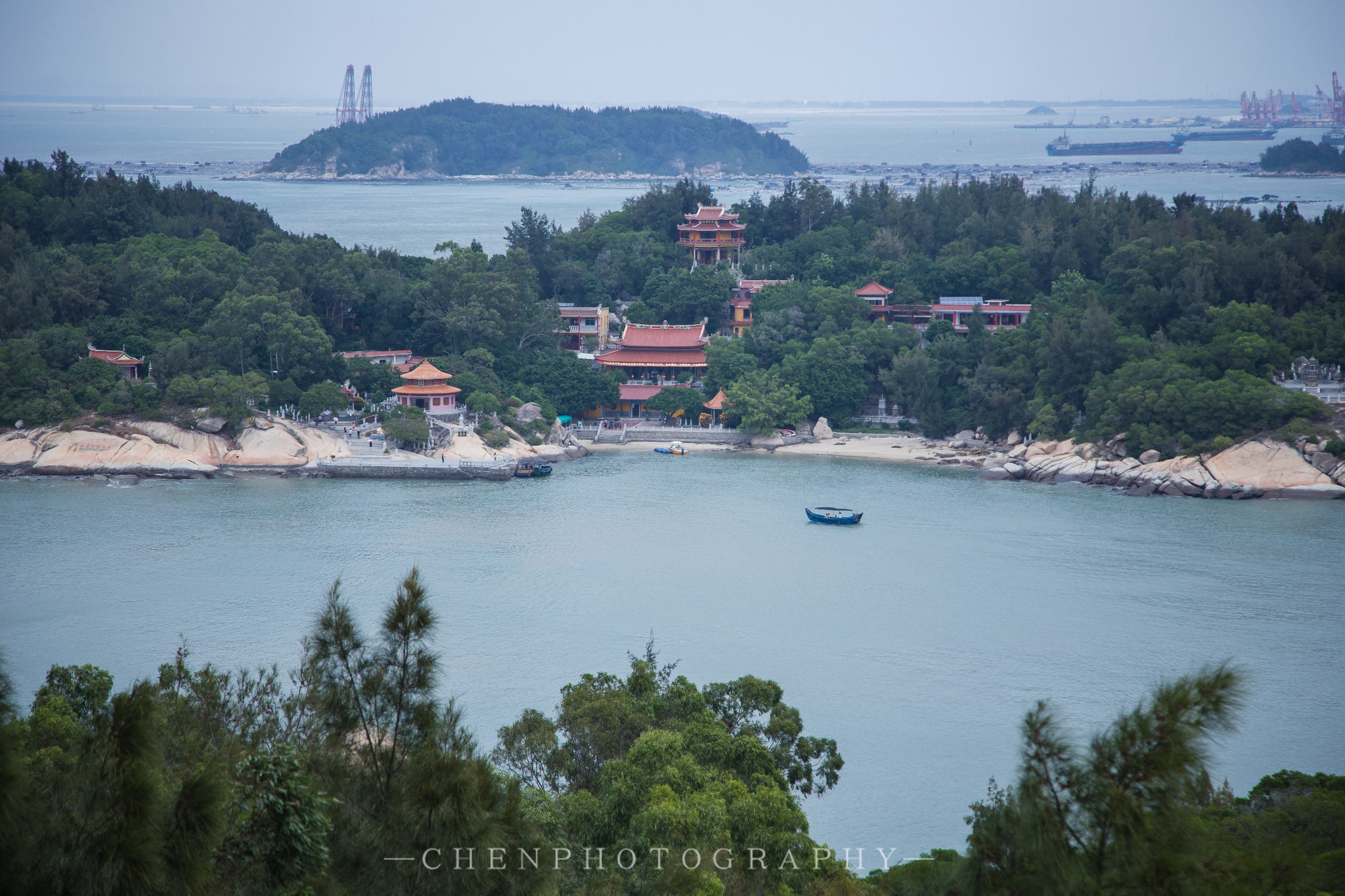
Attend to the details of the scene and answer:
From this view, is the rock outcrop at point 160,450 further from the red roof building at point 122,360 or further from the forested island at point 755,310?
the red roof building at point 122,360

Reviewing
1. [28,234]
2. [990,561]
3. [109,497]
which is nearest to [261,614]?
[109,497]

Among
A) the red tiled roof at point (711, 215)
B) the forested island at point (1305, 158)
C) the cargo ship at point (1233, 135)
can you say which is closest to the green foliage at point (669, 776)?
the red tiled roof at point (711, 215)

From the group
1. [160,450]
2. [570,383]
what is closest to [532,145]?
[570,383]

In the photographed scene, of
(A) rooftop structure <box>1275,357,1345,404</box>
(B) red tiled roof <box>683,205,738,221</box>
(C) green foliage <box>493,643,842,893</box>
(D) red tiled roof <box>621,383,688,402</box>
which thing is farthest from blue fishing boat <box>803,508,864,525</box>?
(B) red tiled roof <box>683,205,738,221</box>

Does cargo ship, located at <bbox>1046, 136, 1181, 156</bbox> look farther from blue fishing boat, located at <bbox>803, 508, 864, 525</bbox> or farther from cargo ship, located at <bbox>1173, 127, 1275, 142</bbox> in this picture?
blue fishing boat, located at <bbox>803, 508, 864, 525</bbox>

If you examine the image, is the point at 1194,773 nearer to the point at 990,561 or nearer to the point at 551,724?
the point at 551,724

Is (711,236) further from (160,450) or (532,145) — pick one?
(532,145)
